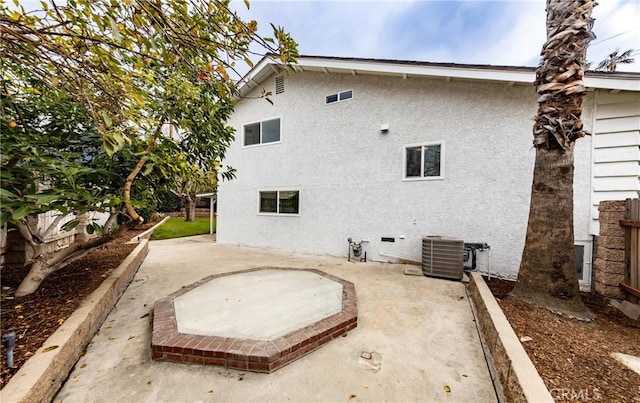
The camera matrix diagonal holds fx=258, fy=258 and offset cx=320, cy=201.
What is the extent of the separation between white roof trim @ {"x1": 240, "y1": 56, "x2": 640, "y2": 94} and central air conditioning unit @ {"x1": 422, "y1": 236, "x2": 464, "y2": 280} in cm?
384

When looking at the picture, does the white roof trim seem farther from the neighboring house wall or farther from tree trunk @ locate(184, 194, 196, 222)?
tree trunk @ locate(184, 194, 196, 222)

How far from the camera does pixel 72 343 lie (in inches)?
111

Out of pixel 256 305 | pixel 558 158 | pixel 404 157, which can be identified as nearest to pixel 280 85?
pixel 404 157

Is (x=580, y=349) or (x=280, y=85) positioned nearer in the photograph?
(x=580, y=349)

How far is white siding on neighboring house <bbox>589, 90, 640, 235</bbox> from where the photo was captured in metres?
5.10

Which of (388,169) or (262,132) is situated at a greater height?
(262,132)

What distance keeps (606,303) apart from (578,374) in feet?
10.7

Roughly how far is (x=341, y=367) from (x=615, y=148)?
6.88m

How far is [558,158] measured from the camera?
3986 mm

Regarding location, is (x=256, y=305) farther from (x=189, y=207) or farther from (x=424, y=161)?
(x=189, y=207)

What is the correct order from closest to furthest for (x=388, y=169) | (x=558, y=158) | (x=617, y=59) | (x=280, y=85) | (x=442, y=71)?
1. (x=558, y=158)
2. (x=442, y=71)
3. (x=388, y=169)
4. (x=280, y=85)
5. (x=617, y=59)

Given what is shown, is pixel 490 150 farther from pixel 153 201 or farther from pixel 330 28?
pixel 153 201

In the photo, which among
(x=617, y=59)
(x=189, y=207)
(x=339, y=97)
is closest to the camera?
(x=339, y=97)

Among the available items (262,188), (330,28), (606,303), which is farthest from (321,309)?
(330,28)
